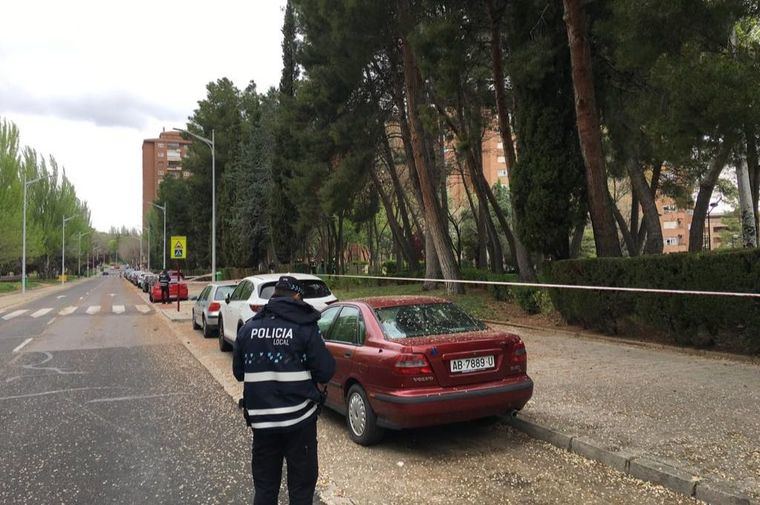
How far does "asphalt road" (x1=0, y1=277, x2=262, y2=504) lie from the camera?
450 centimetres

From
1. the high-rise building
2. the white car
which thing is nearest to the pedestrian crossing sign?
the white car

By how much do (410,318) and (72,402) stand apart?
15.6 ft

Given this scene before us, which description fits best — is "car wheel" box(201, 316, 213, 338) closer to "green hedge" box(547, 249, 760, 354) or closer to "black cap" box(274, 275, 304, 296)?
"green hedge" box(547, 249, 760, 354)

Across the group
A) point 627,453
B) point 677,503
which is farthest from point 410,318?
point 677,503

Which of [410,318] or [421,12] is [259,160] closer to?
[421,12]

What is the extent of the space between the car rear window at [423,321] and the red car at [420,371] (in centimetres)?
1

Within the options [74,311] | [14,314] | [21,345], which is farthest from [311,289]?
[14,314]

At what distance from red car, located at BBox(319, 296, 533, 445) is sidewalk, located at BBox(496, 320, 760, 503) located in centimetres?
79

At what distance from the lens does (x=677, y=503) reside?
4.07 meters

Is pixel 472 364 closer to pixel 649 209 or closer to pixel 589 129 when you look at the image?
pixel 589 129

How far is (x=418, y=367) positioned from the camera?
5141 millimetres

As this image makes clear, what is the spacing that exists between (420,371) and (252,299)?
623 centimetres

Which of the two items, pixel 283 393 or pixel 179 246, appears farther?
pixel 179 246

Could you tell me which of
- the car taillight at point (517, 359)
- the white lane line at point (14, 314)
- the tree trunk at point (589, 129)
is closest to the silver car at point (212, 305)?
the tree trunk at point (589, 129)
